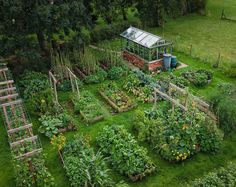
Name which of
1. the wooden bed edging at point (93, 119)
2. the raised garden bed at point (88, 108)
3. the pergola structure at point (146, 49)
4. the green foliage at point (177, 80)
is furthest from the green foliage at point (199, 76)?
the wooden bed edging at point (93, 119)

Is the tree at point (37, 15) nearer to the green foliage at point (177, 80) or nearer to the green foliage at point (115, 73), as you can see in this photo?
the green foliage at point (115, 73)

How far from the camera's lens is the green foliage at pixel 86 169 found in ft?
31.2

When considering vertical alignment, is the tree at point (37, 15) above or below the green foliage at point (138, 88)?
above

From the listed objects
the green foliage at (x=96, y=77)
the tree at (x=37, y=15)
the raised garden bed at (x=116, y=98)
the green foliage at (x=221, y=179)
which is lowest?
the raised garden bed at (x=116, y=98)

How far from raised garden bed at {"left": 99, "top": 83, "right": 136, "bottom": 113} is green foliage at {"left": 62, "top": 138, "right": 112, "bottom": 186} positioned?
3.90m

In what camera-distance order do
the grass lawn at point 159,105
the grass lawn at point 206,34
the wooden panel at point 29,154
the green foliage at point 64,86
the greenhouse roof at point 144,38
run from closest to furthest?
the wooden panel at point 29,154 < the grass lawn at point 159,105 < the green foliage at point 64,86 < the greenhouse roof at point 144,38 < the grass lawn at point 206,34

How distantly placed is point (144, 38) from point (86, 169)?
1062 cm

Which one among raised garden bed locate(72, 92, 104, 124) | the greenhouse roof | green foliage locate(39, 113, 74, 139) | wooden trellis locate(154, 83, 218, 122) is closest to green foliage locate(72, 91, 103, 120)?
raised garden bed locate(72, 92, 104, 124)

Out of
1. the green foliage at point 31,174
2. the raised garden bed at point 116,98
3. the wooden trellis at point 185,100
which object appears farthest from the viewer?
the raised garden bed at point 116,98

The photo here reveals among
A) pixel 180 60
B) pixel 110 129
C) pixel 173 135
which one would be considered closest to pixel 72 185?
pixel 110 129

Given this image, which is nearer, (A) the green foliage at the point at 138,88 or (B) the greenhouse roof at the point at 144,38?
(A) the green foliage at the point at 138,88

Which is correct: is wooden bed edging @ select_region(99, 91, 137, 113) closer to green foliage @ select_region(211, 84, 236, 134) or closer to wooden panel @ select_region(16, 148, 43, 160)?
green foliage @ select_region(211, 84, 236, 134)

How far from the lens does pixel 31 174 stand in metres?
9.77

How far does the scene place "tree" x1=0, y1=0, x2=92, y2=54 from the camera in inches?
562
